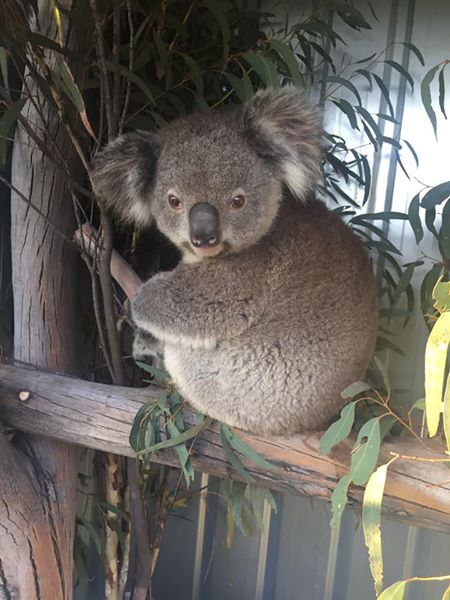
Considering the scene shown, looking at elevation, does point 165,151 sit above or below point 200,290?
above

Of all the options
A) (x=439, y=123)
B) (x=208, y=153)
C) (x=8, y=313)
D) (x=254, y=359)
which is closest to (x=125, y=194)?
(x=208, y=153)

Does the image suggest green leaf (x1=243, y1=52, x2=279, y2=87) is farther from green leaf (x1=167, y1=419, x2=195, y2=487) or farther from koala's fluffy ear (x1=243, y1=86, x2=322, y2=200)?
green leaf (x1=167, y1=419, x2=195, y2=487)

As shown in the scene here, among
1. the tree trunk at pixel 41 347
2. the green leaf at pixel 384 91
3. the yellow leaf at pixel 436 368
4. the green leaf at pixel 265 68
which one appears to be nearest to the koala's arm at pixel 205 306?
the tree trunk at pixel 41 347

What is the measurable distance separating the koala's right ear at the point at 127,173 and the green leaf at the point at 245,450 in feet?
1.98

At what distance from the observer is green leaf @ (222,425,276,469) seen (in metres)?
1.40

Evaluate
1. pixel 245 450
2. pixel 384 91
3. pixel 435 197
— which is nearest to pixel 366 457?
pixel 245 450

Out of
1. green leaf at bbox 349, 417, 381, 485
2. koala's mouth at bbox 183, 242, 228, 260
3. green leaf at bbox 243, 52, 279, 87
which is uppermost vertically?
green leaf at bbox 243, 52, 279, 87

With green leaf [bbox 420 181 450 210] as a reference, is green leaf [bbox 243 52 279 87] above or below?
above

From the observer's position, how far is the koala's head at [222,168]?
4.67ft

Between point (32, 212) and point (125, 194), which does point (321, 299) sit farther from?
point (32, 212)

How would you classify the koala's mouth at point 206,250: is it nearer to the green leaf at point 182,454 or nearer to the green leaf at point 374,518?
the green leaf at point 182,454

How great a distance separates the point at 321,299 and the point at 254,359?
0.22 meters

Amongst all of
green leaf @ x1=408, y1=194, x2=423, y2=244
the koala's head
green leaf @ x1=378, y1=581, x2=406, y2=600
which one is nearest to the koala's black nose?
the koala's head

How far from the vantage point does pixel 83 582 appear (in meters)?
2.51
